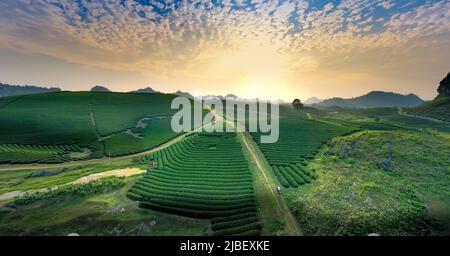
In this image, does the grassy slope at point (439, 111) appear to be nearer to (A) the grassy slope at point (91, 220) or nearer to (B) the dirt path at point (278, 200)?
(B) the dirt path at point (278, 200)

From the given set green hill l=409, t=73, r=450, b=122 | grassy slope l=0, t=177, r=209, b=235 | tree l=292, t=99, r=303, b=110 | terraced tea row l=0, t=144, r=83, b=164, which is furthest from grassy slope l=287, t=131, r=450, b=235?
tree l=292, t=99, r=303, b=110

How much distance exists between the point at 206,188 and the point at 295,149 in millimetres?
28039

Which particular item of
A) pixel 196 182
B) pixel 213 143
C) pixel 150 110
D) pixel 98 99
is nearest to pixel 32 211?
pixel 196 182

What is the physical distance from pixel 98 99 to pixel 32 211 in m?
112

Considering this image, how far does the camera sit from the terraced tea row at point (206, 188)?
27.5m

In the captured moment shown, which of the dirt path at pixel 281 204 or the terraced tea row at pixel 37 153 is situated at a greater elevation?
the terraced tea row at pixel 37 153

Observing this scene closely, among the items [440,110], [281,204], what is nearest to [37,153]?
[281,204]

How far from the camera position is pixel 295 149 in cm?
5484

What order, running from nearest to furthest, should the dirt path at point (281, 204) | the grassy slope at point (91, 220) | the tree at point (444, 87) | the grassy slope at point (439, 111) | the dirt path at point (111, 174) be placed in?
the dirt path at point (281, 204) < the grassy slope at point (91, 220) < the dirt path at point (111, 174) < the grassy slope at point (439, 111) < the tree at point (444, 87)

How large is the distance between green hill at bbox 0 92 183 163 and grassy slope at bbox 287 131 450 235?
45534 mm

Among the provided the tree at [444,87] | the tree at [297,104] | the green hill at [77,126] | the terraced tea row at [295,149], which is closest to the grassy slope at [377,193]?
the terraced tea row at [295,149]

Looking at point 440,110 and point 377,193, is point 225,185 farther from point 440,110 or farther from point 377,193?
point 440,110

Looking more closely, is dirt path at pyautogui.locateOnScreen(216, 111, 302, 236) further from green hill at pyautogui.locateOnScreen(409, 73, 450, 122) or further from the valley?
green hill at pyautogui.locateOnScreen(409, 73, 450, 122)

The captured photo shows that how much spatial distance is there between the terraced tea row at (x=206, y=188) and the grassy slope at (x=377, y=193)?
21.3ft
